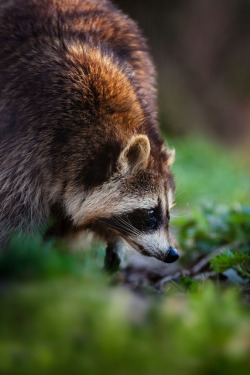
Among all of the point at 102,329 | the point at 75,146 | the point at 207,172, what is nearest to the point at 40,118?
the point at 75,146

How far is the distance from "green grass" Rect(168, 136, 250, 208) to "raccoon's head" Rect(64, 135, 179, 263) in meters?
3.25

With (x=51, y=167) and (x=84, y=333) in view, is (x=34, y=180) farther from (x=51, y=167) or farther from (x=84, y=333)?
(x=84, y=333)

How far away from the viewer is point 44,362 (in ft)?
4.32

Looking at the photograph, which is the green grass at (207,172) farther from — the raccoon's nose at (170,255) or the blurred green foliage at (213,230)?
the raccoon's nose at (170,255)

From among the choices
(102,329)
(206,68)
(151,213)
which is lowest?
(206,68)

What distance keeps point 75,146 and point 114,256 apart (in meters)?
1.03

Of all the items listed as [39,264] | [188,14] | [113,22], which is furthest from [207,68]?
[39,264]

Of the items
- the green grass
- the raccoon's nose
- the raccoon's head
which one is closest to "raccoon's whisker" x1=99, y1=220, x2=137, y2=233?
the raccoon's head

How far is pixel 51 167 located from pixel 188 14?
1090 centimetres

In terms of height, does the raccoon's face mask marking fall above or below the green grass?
above

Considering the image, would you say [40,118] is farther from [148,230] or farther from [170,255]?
[170,255]

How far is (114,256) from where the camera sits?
4535 millimetres

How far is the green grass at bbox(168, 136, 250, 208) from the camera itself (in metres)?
8.29

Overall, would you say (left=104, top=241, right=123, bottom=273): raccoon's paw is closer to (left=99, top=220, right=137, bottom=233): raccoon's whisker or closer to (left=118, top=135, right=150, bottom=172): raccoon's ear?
(left=99, top=220, right=137, bottom=233): raccoon's whisker
